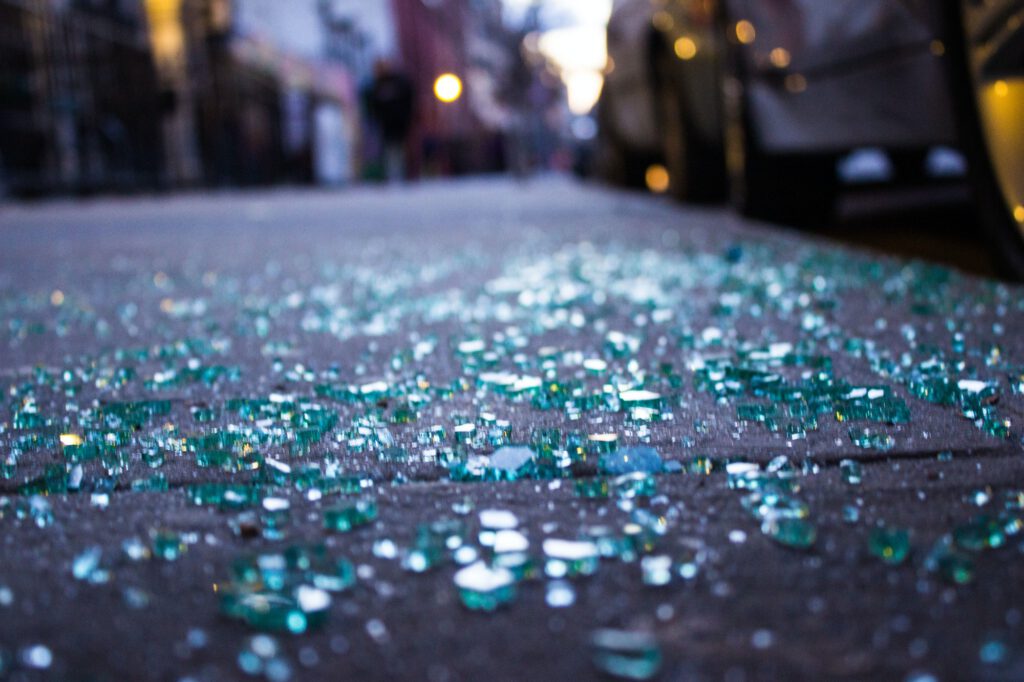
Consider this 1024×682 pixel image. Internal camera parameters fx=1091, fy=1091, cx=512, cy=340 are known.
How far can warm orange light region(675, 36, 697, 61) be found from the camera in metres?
5.22

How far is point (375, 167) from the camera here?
22.8 metres

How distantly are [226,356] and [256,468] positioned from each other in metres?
0.77

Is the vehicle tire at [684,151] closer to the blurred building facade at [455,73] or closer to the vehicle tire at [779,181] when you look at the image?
the vehicle tire at [779,181]

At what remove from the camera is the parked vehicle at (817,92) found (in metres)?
2.15

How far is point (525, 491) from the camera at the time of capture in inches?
40.9

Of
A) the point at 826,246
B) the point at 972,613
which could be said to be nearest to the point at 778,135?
the point at 826,246

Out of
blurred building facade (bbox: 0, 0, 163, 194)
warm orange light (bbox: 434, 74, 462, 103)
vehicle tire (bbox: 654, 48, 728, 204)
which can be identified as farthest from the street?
warm orange light (bbox: 434, 74, 462, 103)

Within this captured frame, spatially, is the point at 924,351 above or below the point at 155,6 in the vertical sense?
below

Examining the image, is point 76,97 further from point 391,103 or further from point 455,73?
point 455,73

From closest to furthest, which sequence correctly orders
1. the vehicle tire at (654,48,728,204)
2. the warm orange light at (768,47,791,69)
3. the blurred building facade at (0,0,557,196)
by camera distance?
the warm orange light at (768,47,791,69) < the vehicle tire at (654,48,728,204) < the blurred building facade at (0,0,557,196)

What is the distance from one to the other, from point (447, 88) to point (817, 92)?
3056 centimetres

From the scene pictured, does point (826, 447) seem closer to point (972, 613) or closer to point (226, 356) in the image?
point (972, 613)

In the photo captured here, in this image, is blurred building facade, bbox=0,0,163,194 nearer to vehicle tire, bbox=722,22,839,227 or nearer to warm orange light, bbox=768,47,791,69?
vehicle tire, bbox=722,22,839,227

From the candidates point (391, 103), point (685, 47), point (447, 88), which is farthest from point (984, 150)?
point (447, 88)
